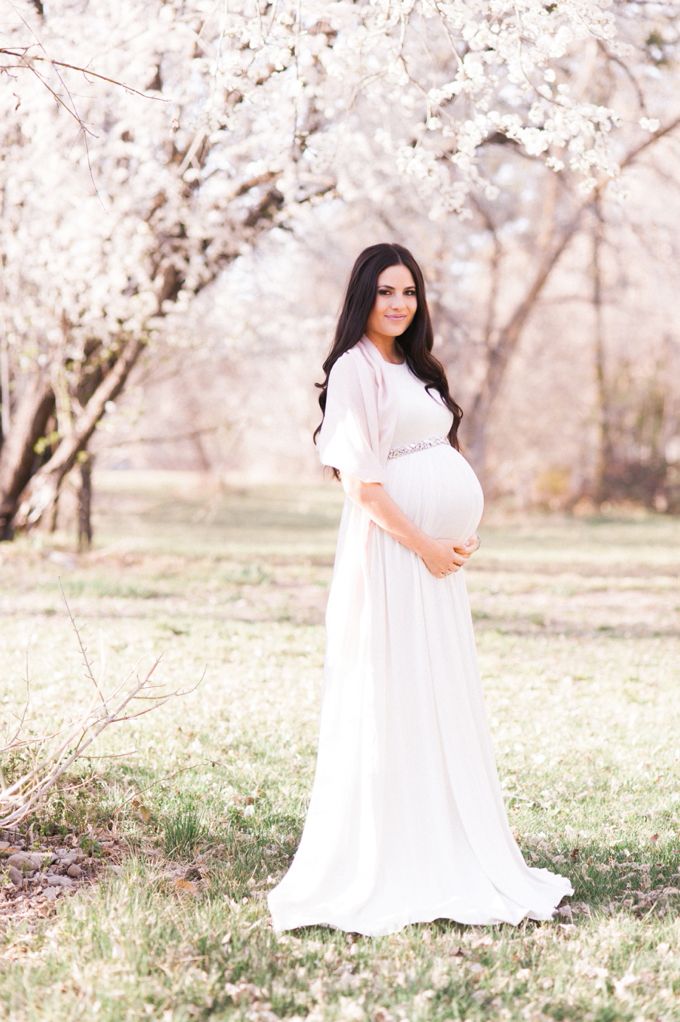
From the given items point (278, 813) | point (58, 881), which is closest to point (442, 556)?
point (278, 813)

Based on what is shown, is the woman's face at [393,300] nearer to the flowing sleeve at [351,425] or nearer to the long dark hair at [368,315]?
the long dark hair at [368,315]

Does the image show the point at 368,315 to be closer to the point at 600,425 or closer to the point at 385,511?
the point at 385,511

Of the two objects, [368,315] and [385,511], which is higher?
[368,315]

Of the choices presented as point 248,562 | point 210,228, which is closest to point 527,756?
point 210,228

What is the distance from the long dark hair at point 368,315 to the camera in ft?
11.9

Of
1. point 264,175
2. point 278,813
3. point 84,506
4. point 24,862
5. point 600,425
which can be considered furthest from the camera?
point 600,425

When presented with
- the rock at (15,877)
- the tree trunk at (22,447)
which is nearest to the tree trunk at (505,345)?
the tree trunk at (22,447)

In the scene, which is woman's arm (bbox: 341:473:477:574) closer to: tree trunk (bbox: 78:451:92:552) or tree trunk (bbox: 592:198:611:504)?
tree trunk (bbox: 78:451:92:552)

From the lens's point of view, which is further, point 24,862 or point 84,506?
point 84,506

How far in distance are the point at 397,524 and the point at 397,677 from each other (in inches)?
19.6

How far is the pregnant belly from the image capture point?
3.62 meters

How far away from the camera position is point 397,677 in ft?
11.7

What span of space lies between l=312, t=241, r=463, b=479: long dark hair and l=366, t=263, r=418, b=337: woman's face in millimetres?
17

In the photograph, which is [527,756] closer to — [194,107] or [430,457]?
[430,457]
